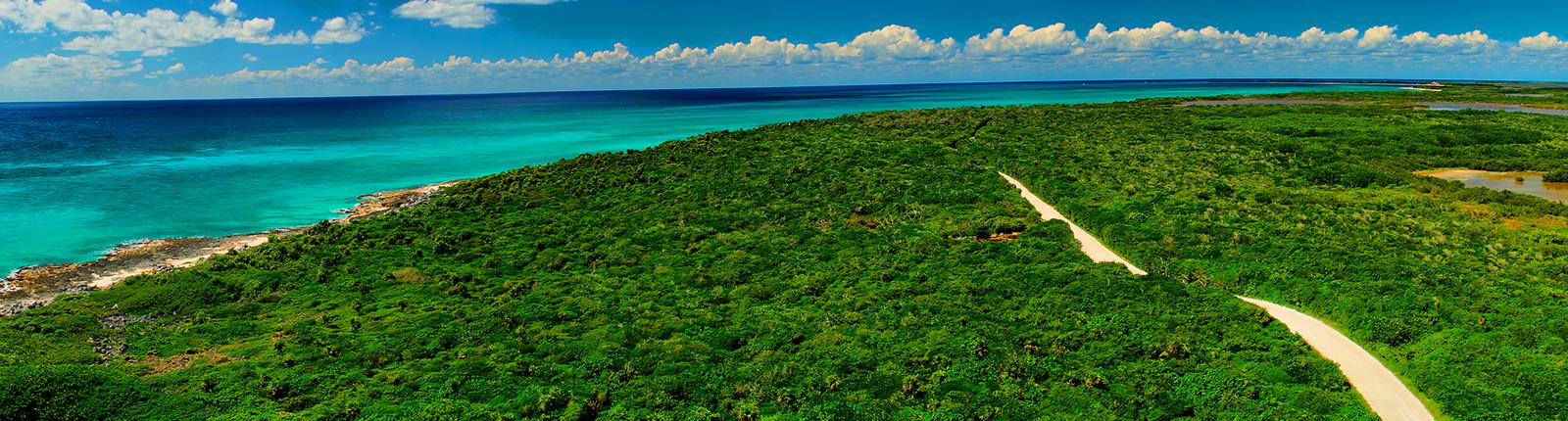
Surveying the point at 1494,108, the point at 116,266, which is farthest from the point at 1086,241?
the point at 1494,108

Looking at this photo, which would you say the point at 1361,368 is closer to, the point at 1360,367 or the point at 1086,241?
the point at 1360,367

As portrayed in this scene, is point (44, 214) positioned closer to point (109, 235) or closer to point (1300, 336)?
point (109, 235)

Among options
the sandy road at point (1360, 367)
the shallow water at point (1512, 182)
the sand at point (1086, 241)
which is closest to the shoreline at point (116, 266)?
the sand at point (1086, 241)

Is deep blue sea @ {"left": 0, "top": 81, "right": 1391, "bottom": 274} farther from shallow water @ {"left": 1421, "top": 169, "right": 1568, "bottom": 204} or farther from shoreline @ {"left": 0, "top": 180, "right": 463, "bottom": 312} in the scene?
shallow water @ {"left": 1421, "top": 169, "right": 1568, "bottom": 204}

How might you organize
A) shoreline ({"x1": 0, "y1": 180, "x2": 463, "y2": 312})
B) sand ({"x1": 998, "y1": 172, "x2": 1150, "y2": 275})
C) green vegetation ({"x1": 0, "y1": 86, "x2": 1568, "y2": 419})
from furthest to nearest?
sand ({"x1": 998, "y1": 172, "x2": 1150, "y2": 275})
shoreline ({"x1": 0, "y1": 180, "x2": 463, "y2": 312})
green vegetation ({"x1": 0, "y1": 86, "x2": 1568, "y2": 419})

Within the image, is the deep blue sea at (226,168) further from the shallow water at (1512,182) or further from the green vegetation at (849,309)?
the shallow water at (1512,182)

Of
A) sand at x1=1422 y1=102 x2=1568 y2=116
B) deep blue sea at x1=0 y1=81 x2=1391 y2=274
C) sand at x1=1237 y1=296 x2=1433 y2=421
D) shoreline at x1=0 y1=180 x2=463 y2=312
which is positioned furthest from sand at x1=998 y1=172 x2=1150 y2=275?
sand at x1=1422 y1=102 x2=1568 y2=116

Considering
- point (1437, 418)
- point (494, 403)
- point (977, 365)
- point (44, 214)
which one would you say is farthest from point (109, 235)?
point (1437, 418)
